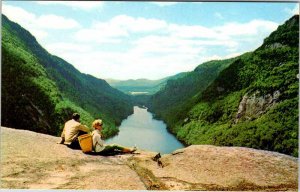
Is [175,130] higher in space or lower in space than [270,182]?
lower

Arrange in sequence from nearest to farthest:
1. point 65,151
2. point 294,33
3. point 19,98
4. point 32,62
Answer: point 65,151
point 19,98
point 32,62
point 294,33

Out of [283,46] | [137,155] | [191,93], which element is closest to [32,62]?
[191,93]

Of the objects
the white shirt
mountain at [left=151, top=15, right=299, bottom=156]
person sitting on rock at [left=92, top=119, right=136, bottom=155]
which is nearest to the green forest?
mountain at [left=151, top=15, right=299, bottom=156]

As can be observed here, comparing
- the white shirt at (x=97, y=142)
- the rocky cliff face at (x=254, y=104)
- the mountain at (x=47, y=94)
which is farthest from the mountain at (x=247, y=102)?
the white shirt at (x=97, y=142)

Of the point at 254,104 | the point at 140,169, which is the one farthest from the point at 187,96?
the point at 140,169

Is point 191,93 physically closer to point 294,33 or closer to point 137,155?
point 294,33

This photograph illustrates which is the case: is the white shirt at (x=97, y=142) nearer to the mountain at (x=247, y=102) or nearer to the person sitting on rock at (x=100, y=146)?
the person sitting on rock at (x=100, y=146)

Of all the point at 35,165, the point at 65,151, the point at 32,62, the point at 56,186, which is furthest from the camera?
the point at 32,62
